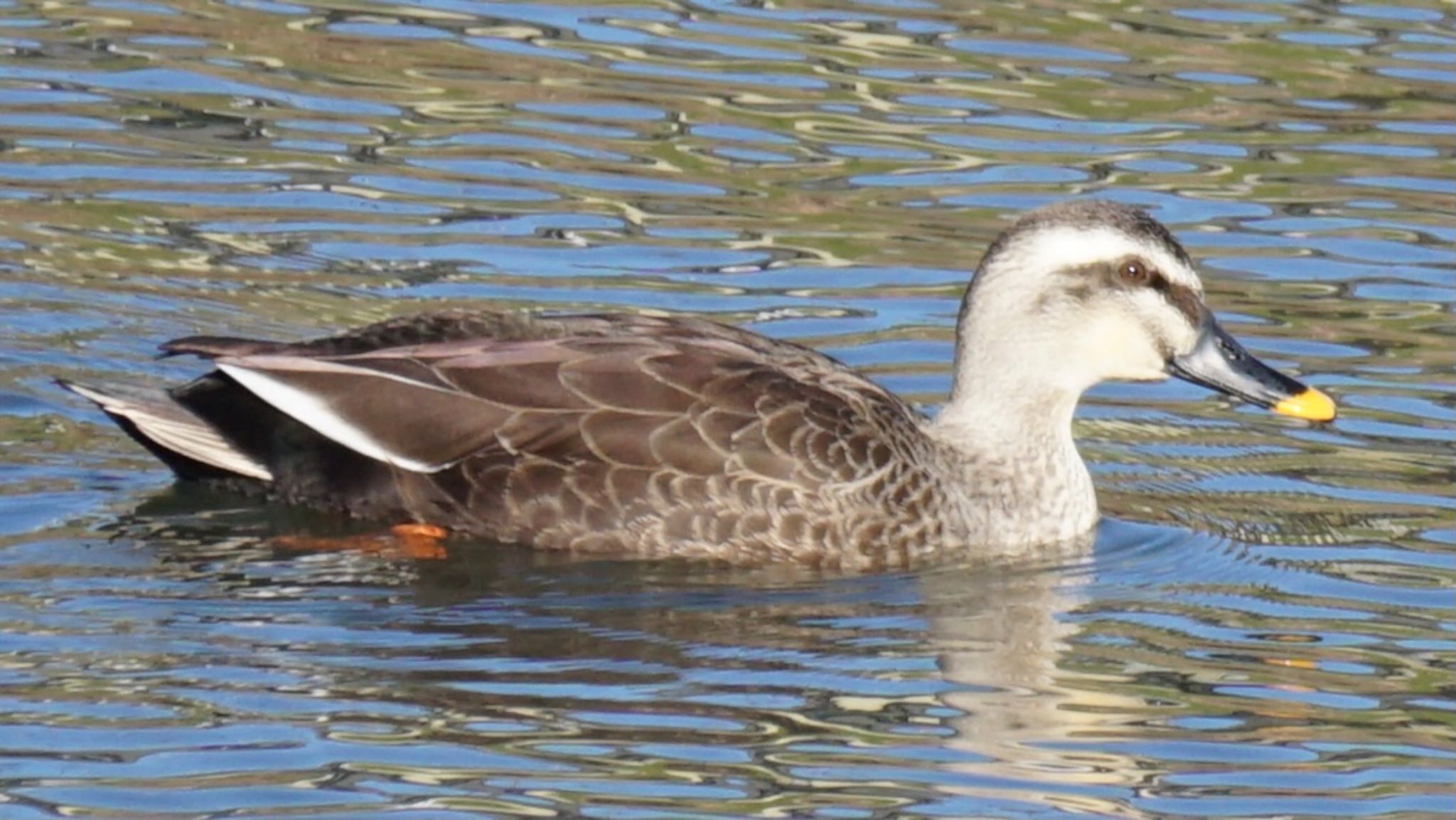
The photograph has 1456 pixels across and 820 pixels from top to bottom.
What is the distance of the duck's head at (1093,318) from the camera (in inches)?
415

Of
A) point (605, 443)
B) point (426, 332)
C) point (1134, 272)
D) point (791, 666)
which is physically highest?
point (1134, 272)

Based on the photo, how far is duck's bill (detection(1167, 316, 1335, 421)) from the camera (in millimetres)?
10633

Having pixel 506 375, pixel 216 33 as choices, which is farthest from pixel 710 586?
pixel 216 33

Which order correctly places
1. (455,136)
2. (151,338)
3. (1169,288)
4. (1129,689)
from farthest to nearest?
(455,136)
(151,338)
(1169,288)
(1129,689)

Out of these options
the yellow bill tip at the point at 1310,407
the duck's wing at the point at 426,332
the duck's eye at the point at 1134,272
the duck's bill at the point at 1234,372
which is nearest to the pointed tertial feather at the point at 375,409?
the duck's wing at the point at 426,332

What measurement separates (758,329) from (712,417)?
2612mm

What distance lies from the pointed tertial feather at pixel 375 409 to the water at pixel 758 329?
33 centimetres

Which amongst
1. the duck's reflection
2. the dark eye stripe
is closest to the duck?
the dark eye stripe

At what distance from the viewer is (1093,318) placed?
10602mm

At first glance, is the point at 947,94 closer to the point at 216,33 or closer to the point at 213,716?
the point at 216,33

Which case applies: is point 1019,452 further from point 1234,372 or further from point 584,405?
point 584,405

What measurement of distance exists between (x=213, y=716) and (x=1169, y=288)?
149 inches

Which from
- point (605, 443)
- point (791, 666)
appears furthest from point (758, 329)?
point (791, 666)

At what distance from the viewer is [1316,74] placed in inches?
626
